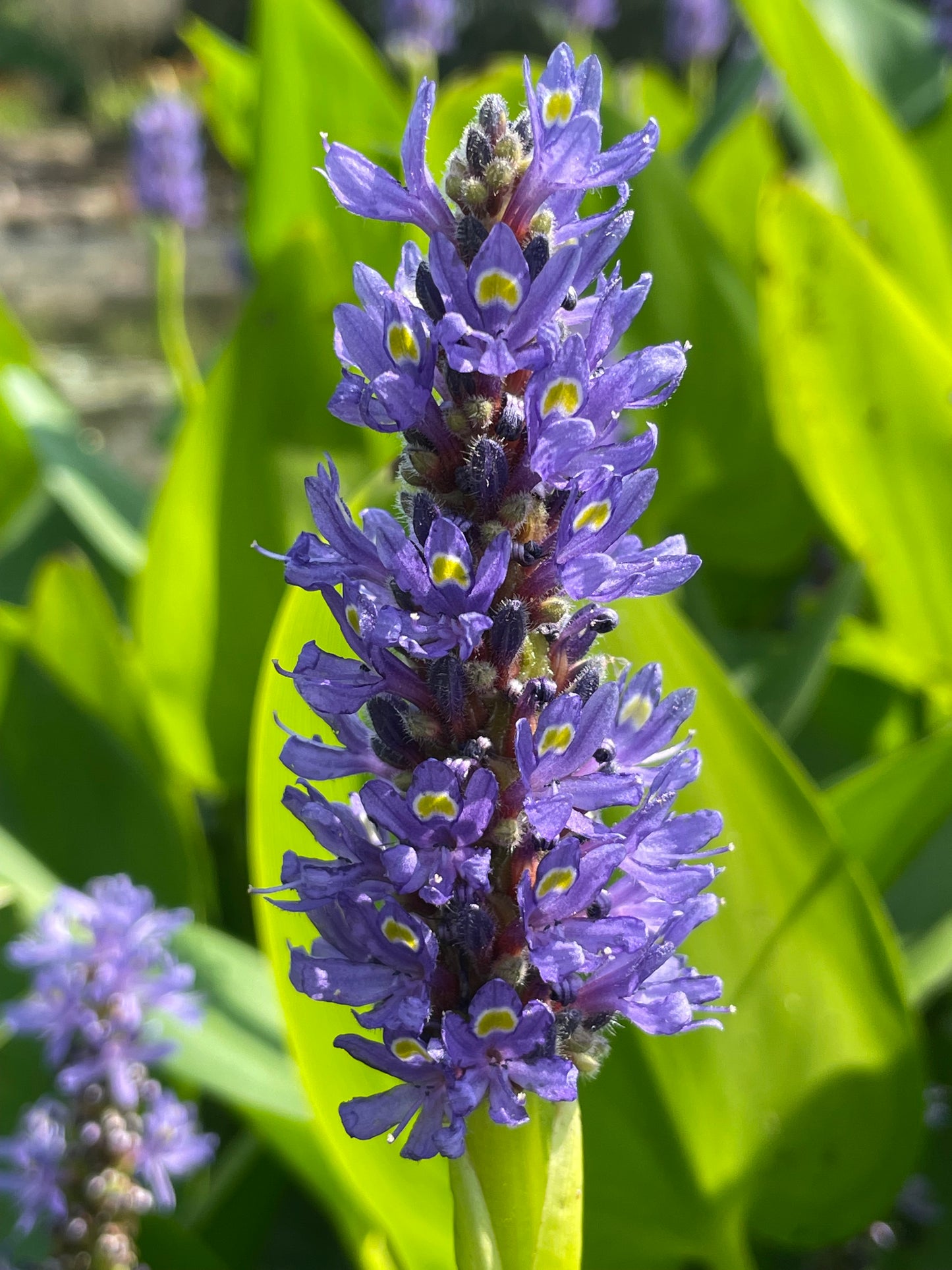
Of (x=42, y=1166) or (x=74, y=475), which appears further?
(x=74, y=475)

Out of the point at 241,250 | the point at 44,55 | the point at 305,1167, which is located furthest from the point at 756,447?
the point at 44,55

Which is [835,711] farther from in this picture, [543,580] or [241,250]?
[241,250]

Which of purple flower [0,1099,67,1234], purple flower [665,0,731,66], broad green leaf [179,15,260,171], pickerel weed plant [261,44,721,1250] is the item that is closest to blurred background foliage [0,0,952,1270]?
purple flower [0,1099,67,1234]

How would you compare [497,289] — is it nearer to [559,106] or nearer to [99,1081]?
[559,106]

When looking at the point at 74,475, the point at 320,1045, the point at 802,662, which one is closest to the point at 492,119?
the point at 320,1045

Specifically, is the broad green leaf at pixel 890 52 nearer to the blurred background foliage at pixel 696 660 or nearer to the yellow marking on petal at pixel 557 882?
the blurred background foliage at pixel 696 660

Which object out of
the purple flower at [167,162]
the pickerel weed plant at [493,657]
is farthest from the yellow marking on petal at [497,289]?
the purple flower at [167,162]
